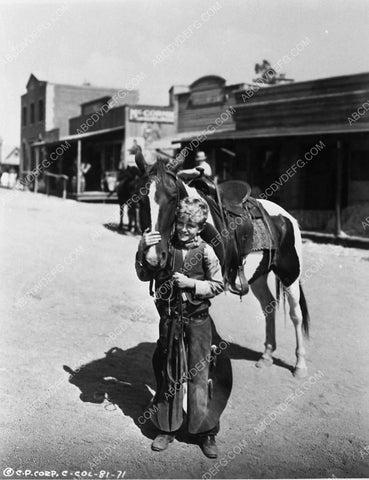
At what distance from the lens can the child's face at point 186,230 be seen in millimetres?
3628

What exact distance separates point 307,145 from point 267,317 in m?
11.1

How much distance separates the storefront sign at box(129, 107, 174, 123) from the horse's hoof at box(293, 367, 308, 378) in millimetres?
20463

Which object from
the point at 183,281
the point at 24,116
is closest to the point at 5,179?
the point at 24,116

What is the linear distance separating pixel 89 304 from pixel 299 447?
14.5 feet

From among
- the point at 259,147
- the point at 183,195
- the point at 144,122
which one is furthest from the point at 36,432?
the point at 144,122

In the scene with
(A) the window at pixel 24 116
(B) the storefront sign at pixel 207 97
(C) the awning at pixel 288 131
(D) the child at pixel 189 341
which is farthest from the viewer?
(A) the window at pixel 24 116

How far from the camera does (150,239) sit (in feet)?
11.3

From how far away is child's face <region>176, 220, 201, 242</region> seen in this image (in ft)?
11.9

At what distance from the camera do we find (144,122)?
24953 mm

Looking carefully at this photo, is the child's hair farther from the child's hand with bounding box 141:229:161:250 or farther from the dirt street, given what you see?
the dirt street

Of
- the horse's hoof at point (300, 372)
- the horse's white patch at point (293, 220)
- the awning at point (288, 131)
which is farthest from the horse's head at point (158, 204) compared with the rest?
the awning at point (288, 131)

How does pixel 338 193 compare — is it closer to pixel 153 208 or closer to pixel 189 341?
pixel 189 341

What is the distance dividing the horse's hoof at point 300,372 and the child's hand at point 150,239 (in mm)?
2681

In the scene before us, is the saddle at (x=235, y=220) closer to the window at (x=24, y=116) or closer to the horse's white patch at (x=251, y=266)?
the horse's white patch at (x=251, y=266)
